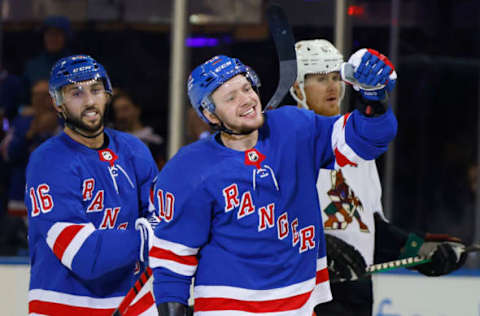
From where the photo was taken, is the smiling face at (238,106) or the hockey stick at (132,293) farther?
the hockey stick at (132,293)

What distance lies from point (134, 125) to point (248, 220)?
236 centimetres

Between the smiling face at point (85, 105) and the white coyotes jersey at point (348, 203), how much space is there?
0.71 metres

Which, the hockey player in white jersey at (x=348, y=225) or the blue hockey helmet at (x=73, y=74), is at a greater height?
the blue hockey helmet at (x=73, y=74)

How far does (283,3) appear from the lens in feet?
14.9

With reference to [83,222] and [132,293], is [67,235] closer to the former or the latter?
[83,222]

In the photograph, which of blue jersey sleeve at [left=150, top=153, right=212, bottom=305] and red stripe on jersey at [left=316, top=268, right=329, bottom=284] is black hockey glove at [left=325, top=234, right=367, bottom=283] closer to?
red stripe on jersey at [left=316, top=268, right=329, bottom=284]

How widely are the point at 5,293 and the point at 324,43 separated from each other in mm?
1763

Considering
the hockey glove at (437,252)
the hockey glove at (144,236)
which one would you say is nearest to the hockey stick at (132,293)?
the hockey glove at (144,236)

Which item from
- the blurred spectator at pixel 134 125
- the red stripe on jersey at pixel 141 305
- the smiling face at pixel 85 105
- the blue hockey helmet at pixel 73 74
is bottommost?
the red stripe on jersey at pixel 141 305

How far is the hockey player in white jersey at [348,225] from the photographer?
2.84 m

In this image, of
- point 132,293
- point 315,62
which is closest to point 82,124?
point 132,293

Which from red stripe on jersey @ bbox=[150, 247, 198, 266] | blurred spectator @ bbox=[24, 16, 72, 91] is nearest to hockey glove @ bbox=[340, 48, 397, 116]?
red stripe on jersey @ bbox=[150, 247, 198, 266]

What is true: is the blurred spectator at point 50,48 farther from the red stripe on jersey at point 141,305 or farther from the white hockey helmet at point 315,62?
the red stripe on jersey at point 141,305

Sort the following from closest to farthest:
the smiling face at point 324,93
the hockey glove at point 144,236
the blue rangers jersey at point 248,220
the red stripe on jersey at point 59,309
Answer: the blue rangers jersey at point 248,220
the hockey glove at point 144,236
the red stripe on jersey at point 59,309
the smiling face at point 324,93
